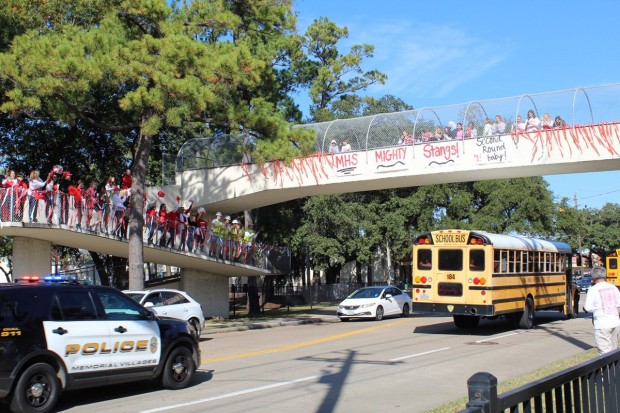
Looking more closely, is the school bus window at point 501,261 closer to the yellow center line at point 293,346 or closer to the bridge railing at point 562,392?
the yellow center line at point 293,346

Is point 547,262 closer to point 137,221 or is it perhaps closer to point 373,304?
point 373,304

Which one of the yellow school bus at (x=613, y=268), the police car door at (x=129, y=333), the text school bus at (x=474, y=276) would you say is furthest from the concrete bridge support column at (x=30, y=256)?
the yellow school bus at (x=613, y=268)

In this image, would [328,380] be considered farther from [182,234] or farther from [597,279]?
[182,234]

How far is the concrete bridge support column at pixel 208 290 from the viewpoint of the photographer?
3136 cm

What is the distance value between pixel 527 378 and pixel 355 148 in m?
16.2

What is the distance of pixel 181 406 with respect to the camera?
9.76 metres

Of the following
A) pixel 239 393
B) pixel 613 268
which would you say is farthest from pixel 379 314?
pixel 239 393

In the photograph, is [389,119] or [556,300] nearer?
[556,300]

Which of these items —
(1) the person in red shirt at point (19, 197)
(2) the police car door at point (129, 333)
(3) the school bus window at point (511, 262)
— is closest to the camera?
(2) the police car door at point (129, 333)

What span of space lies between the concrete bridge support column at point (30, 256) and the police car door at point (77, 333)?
1548cm

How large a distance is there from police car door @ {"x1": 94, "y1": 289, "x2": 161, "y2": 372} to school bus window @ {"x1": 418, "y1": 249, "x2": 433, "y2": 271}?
36.2 feet

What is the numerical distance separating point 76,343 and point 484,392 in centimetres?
765

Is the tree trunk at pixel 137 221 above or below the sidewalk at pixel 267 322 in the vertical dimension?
above

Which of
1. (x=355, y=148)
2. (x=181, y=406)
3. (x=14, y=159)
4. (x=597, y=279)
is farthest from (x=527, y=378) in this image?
(x=14, y=159)
